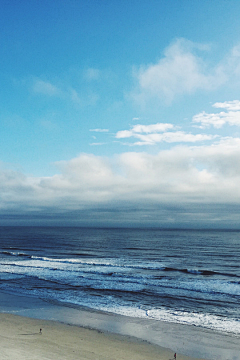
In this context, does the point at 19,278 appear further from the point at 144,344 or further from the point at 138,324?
the point at 144,344

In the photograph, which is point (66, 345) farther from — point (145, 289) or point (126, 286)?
point (126, 286)

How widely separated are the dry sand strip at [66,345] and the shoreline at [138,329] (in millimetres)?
152

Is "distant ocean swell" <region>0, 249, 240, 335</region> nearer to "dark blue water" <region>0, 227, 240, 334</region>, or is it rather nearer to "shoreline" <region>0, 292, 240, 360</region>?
→ "dark blue water" <region>0, 227, 240, 334</region>

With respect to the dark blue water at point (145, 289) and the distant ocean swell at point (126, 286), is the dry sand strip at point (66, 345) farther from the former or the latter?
the dark blue water at point (145, 289)

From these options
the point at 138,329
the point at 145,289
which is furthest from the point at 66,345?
the point at 145,289

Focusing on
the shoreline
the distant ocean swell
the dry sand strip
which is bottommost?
the distant ocean swell

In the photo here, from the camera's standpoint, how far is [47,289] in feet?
89.5

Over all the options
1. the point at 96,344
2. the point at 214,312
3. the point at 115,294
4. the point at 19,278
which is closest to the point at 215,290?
the point at 214,312

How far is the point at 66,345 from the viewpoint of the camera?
46.3ft

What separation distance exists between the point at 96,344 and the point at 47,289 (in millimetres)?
14641

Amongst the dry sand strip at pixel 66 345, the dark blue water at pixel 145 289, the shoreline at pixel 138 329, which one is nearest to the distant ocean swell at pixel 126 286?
the dark blue water at pixel 145 289

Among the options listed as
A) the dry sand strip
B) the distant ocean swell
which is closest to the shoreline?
the dry sand strip

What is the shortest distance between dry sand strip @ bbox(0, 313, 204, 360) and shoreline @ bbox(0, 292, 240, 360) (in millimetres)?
152

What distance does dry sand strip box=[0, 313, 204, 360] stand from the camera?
12.7 m
